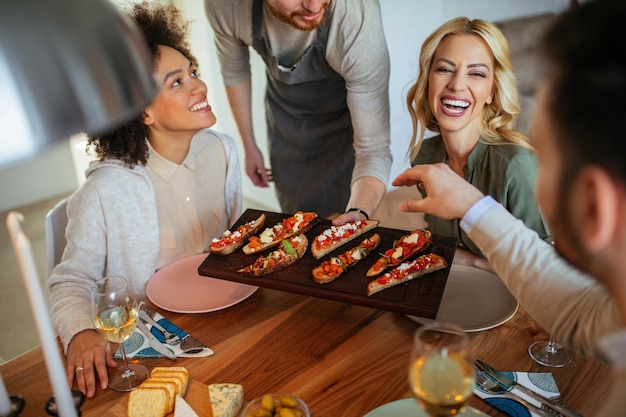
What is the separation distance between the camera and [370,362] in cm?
140

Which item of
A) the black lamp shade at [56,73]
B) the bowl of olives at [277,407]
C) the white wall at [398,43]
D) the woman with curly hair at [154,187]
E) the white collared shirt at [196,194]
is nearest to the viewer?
the black lamp shade at [56,73]

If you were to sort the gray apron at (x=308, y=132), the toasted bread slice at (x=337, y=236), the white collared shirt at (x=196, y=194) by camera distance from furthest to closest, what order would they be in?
the gray apron at (x=308, y=132)
the white collared shirt at (x=196, y=194)
the toasted bread slice at (x=337, y=236)

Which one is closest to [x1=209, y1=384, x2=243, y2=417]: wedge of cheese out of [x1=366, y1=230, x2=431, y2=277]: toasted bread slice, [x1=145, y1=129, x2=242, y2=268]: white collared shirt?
[x1=366, y1=230, x2=431, y2=277]: toasted bread slice

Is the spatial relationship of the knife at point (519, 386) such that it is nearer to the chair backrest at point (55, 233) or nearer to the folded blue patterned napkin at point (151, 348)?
the folded blue patterned napkin at point (151, 348)

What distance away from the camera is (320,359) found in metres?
1.43

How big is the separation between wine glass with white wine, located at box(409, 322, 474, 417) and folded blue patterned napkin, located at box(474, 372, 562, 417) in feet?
1.03

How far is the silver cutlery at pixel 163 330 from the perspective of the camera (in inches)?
60.1

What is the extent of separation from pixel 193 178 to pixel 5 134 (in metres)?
1.76

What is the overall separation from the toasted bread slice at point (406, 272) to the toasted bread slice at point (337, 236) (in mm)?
237

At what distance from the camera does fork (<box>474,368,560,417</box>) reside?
1192 millimetres

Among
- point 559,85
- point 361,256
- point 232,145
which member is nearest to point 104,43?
point 559,85

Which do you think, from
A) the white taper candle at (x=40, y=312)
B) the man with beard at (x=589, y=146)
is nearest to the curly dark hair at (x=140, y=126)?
the white taper candle at (x=40, y=312)

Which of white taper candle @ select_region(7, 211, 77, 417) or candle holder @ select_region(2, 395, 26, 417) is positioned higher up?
white taper candle @ select_region(7, 211, 77, 417)

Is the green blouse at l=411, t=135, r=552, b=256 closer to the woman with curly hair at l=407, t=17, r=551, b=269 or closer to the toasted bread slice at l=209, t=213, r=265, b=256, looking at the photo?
the woman with curly hair at l=407, t=17, r=551, b=269
